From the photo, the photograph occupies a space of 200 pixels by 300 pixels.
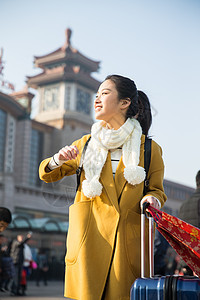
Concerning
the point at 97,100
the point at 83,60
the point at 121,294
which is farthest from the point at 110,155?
the point at 83,60

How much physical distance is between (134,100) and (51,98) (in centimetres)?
5330

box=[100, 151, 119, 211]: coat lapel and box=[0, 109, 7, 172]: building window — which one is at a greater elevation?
box=[0, 109, 7, 172]: building window

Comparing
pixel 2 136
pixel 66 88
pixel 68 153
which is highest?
pixel 66 88

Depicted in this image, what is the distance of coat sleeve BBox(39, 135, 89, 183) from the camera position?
107 inches

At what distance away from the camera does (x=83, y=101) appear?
55031 mm

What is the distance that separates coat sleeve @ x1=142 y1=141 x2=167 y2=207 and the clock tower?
49237 millimetres

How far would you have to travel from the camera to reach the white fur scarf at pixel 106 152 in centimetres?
257

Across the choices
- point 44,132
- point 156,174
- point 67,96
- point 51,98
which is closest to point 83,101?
point 67,96

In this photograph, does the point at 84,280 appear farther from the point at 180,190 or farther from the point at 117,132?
the point at 180,190

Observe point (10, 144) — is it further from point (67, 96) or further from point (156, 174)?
point (156, 174)

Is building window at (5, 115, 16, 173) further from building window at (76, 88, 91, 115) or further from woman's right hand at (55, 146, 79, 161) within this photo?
woman's right hand at (55, 146, 79, 161)

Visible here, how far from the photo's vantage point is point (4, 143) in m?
40.7

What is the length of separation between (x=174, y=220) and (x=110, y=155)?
23.2 inches

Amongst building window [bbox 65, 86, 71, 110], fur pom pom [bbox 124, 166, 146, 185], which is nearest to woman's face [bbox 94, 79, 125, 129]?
fur pom pom [bbox 124, 166, 146, 185]
